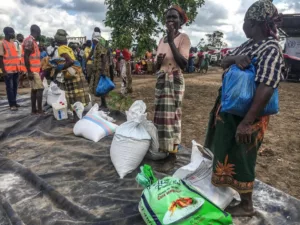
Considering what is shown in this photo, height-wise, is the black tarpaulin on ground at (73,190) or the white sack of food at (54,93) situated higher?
the white sack of food at (54,93)

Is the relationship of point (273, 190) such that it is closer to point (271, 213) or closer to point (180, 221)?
point (271, 213)

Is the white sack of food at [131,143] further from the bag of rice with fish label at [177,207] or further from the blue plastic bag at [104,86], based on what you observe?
the blue plastic bag at [104,86]

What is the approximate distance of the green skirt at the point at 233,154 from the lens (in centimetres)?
172

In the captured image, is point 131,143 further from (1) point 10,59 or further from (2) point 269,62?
(1) point 10,59

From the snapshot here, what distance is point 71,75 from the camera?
161 inches

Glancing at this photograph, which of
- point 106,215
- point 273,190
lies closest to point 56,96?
point 106,215

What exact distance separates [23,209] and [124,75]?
5.03 meters

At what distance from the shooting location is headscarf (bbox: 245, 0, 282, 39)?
1.58 metres

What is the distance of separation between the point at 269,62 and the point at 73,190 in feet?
5.66

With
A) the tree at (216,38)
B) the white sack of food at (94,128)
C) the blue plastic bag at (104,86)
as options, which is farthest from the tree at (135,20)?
the tree at (216,38)

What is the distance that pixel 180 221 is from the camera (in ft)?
4.99

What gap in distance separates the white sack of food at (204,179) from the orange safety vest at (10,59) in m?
4.19

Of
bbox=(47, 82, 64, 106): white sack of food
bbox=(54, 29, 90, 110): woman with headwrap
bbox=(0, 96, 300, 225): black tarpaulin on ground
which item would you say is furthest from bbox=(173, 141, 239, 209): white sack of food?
bbox=(47, 82, 64, 106): white sack of food

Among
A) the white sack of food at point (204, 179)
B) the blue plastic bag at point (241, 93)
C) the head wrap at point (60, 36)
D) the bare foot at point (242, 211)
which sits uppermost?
the head wrap at point (60, 36)
